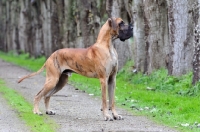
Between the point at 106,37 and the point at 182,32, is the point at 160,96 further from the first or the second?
the point at 106,37

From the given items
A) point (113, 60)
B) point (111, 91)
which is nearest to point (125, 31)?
point (113, 60)

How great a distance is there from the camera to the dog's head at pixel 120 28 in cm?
1314

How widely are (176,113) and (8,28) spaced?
51.2 meters

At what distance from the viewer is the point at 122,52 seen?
83.8 feet

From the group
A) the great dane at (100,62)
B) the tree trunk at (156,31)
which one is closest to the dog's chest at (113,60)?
the great dane at (100,62)

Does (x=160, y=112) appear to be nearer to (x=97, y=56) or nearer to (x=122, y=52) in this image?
(x=97, y=56)

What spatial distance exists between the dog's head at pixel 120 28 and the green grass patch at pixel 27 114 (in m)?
2.35

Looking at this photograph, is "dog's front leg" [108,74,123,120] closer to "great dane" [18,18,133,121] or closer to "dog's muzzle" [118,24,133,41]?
"great dane" [18,18,133,121]

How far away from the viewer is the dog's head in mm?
13141

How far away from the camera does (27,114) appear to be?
45.4 ft

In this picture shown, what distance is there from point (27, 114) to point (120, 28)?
287 centimetres

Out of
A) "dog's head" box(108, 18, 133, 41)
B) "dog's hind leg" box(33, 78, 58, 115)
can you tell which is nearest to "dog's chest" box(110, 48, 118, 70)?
"dog's head" box(108, 18, 133, 41)

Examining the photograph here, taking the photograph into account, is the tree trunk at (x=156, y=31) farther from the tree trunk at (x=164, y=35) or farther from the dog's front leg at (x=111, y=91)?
the dog's front leg at (x=111, y=91)

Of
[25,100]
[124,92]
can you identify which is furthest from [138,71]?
[25,100]
